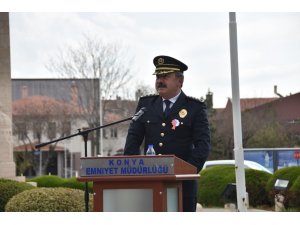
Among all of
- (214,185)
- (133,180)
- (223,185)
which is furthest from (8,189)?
(133,180)

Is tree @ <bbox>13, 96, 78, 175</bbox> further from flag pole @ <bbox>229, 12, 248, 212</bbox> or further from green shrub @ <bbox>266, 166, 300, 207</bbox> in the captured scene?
flag pole @ <bbox>229, 12, 248, 212</bbox>

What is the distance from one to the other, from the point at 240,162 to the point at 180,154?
6372 mm

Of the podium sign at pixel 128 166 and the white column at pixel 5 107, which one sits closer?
the podium sign at pixel 128 166

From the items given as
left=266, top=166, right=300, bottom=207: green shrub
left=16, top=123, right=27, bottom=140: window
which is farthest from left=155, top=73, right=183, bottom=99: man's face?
left=16, top=123, right=27, bottom=140: window

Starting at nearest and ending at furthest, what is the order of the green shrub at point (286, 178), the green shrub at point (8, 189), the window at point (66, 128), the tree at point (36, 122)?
1. the green shrub at point (8, 189)
2. the green shrub at point (286, 178)
3. the window at point (66, 128)
4. the tree at point (36, 122)

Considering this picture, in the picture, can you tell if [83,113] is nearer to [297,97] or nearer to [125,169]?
[297,97]

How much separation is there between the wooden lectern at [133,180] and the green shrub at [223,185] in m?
13.2

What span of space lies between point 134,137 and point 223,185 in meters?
13.7

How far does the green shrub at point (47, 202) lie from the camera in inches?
474

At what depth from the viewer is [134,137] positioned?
6.30m

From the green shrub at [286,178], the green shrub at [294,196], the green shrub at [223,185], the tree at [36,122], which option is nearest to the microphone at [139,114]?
the green shrub at [294,196]

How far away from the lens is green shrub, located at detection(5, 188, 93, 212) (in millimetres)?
12031

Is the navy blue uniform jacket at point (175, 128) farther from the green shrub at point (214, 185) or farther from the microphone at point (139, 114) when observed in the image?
the green shrub at point (214, 185)
